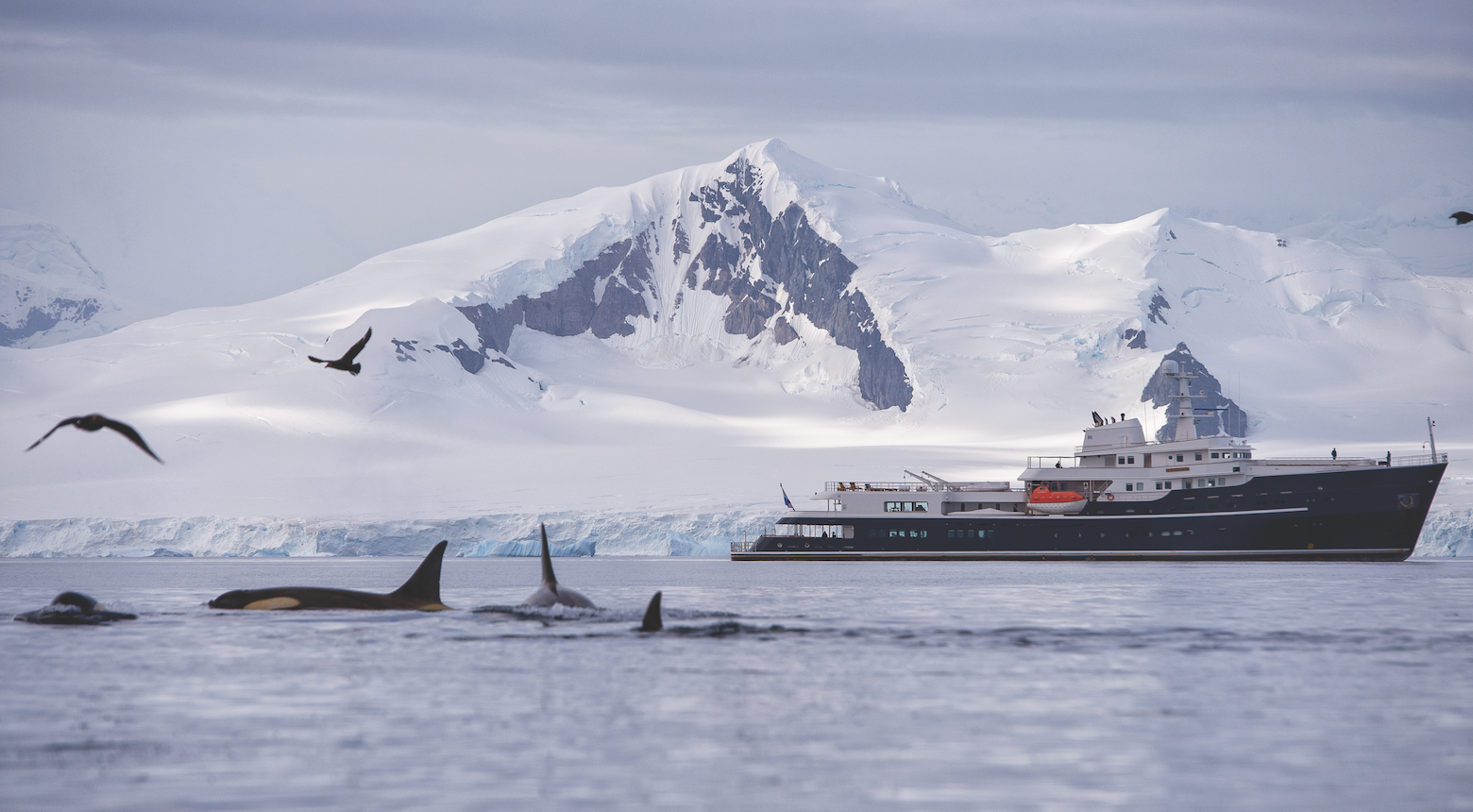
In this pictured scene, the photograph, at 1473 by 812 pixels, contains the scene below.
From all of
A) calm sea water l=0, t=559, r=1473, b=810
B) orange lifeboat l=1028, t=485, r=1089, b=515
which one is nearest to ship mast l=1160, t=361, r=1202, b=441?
orange lifeboat l=1028, t=485, r=1089, b=515

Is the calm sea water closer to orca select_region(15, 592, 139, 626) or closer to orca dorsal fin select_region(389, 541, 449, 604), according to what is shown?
orca select_region(15, 592, 139, 626)

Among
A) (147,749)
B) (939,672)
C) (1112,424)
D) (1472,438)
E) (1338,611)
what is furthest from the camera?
(1472,438)

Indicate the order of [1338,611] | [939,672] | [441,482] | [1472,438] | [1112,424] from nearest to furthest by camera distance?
[939,672]
[1338,611]
[1112,424]
[441,482]
[1472,438]

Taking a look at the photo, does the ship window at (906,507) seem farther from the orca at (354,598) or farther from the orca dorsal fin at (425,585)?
the orca dorsal fin at (425,585)

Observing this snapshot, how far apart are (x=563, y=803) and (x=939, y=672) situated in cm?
1251

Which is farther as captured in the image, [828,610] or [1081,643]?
[828,610]

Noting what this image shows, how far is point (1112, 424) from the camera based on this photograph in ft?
310

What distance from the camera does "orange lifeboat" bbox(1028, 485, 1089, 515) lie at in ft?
298

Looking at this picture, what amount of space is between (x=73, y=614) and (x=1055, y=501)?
64300 mm

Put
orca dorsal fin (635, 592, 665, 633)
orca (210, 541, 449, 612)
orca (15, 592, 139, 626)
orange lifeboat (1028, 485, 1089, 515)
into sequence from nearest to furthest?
orca dorsal fin (635, 592, 665, 633)
orca (15, 592, 139, 626)
orca (210, 541, 449, 612)
orange lifeboat (1028, 485, 1089, 515)

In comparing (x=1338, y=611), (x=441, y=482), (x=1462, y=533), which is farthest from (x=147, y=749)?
(x=441, y=482)

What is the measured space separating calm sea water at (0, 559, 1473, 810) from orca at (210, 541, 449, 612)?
49 cm

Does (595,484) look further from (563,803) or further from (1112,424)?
(563,803)

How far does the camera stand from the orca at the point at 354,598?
38531 millimetres
